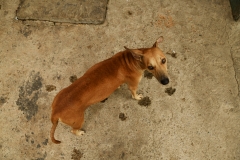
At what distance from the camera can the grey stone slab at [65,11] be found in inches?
184

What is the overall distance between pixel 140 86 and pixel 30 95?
2270 millimetres

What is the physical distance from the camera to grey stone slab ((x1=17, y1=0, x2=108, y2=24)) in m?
4.67

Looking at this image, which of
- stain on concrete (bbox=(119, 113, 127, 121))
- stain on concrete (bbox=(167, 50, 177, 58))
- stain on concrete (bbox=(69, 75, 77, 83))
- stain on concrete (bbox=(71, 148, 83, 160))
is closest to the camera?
stain on concrete (bbox=(71, 148, 83, 160))

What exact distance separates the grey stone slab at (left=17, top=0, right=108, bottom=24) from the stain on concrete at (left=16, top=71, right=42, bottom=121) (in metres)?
1.38

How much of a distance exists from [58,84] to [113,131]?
149cm

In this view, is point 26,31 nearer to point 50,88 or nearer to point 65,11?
point 65,11

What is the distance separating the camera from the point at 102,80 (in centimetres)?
313

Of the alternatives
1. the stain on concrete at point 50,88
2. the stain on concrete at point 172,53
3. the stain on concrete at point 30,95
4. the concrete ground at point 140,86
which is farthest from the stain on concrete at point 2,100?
the stain on concrete at point 172,53

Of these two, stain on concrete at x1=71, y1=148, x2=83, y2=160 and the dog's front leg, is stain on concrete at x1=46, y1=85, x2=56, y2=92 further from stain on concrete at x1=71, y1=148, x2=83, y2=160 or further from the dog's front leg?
the dog's front leg

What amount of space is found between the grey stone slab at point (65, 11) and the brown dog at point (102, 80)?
1804 mm

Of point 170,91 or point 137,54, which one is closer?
point 137,54

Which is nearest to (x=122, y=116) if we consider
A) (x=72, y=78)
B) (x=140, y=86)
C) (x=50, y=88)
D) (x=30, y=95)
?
(x=140, y=86)

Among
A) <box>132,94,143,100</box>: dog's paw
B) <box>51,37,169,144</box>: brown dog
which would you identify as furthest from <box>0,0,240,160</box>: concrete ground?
<box>51,37,169,144</box>: brown dog

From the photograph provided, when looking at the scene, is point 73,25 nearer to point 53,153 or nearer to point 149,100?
point 149,100
